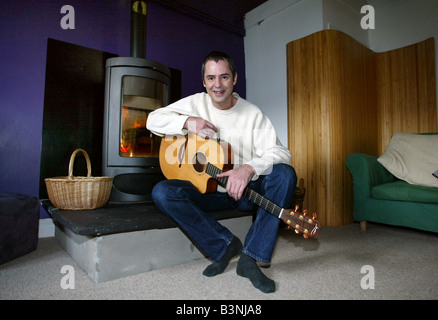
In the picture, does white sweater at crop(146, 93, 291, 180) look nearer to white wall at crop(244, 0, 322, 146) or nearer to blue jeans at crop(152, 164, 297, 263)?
blue jeans at crop(152, 164, 297, 263)

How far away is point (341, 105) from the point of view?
241 cm

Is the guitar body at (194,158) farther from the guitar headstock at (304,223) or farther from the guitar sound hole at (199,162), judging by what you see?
the guitar headstock at (304,223)

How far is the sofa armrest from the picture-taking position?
6.83 ft

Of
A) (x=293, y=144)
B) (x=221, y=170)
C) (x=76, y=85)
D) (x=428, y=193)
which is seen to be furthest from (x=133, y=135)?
(x=428, y=193)

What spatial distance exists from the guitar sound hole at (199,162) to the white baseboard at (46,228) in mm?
1302

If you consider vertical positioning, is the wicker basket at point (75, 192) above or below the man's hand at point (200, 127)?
below

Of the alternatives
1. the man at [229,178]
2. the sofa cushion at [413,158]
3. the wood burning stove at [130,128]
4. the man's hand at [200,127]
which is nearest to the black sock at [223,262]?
the man at [229,178]

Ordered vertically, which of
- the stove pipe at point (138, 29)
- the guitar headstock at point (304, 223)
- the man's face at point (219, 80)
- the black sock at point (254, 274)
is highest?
the stove pipe at point (138, 29)

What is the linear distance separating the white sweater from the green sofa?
109cm

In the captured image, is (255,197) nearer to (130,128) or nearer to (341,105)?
(130,128)

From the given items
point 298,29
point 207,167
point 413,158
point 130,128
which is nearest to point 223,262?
point 207,167

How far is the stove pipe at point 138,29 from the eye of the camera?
7.14 ft
